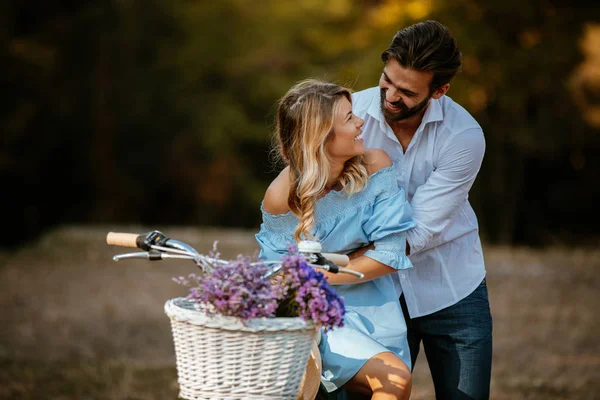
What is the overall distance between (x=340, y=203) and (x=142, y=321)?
5423 millimetres

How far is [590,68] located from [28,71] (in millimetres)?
8882

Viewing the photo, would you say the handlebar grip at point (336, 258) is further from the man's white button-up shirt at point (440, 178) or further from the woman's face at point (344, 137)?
the man's white button-up shirt at point (440, 178)

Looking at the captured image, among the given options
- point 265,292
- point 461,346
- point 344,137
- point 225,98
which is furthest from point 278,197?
point 225,98

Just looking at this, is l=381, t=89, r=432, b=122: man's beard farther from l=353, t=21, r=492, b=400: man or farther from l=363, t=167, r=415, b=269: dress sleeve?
l=363, t=167, r=415, b=269: dress sleeve

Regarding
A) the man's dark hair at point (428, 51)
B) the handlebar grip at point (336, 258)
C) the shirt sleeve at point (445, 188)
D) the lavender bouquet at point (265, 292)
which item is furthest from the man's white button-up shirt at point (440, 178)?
the lavender bouquet at point (265, 292)

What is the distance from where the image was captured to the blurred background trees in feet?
40.7

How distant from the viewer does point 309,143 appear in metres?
2.63

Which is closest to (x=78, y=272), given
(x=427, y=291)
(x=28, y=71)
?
(x=28, y=71)

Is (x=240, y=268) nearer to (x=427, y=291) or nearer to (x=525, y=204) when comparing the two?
(x=427, y=291)

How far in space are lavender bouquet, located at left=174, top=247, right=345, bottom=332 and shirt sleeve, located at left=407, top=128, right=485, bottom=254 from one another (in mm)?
911

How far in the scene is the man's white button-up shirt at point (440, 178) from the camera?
2.98 metres

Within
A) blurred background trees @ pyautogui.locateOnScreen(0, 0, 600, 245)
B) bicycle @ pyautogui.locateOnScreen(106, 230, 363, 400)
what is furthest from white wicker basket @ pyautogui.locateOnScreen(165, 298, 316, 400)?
blurred background trees @ pyautogui.locateOnScreen(0, 0, 600, 245)

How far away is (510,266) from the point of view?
970 centimetres

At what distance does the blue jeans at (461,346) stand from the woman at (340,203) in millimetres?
395
